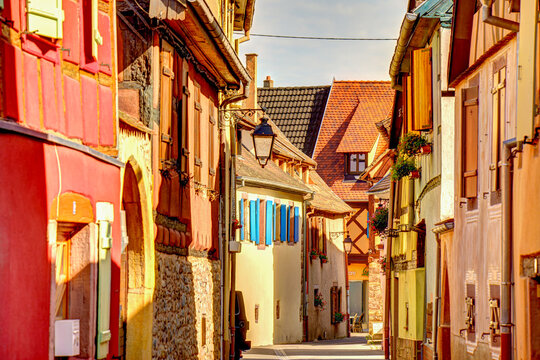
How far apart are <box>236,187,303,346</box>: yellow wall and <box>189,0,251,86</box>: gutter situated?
13.5m

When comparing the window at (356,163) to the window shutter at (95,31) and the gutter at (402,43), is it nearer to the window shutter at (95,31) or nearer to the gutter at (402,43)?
the gutter at (402,43)

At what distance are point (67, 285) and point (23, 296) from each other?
1.66 m

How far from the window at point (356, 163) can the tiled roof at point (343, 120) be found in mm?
342

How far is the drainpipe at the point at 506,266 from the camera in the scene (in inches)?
452

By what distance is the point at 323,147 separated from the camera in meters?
56.2

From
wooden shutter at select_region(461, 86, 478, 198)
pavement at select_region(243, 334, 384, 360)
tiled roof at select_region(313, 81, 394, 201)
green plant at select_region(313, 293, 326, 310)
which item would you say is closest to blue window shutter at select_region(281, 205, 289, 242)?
pavement at select_region(243, 334, 384, 360)

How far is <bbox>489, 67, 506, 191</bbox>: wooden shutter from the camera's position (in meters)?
12.8

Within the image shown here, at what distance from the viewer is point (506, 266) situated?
37.8ft

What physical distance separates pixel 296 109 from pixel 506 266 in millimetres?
47017

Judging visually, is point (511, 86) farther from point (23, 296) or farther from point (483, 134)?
point (23, 296)

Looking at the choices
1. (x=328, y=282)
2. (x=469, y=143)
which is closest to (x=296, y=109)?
(x=328, y=282)

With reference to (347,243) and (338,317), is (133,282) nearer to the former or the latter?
(347,243)

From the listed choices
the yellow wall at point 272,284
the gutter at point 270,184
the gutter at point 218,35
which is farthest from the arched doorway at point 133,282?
the yellow wall at point 272,284

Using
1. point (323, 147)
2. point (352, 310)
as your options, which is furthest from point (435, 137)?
point (352, 310)
